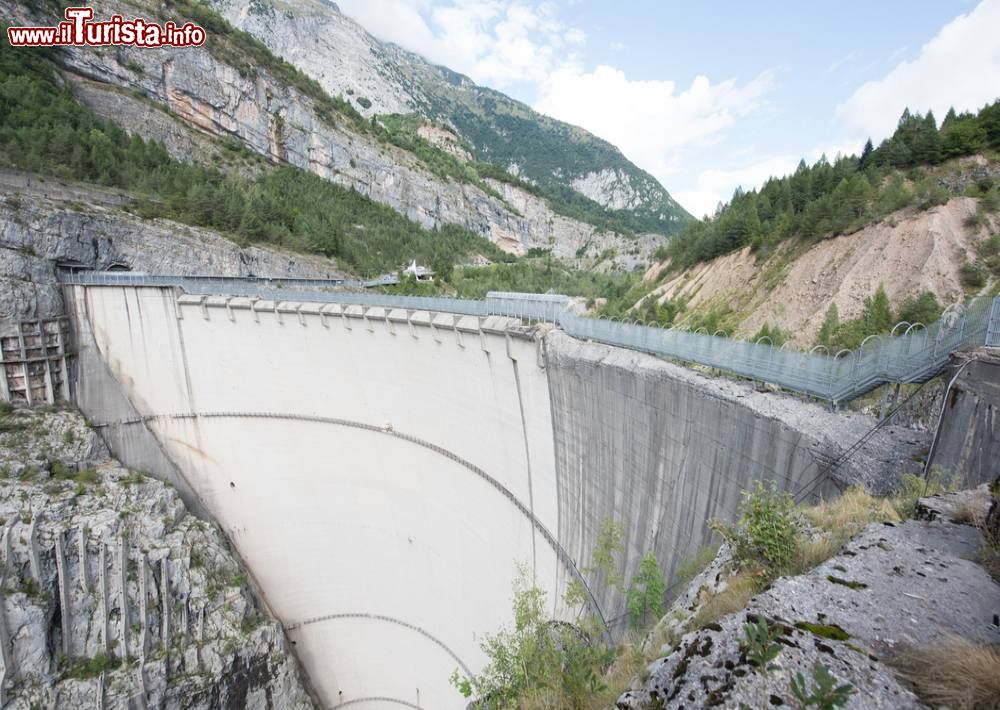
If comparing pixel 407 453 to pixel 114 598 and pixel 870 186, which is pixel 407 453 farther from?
pixel 870 186

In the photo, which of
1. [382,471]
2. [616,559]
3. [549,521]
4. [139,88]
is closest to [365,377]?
[382,471]

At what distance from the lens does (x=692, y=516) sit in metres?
7.75

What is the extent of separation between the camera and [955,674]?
6.72ft

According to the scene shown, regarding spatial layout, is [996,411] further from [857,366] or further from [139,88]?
[139,88]

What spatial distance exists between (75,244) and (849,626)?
3349cm

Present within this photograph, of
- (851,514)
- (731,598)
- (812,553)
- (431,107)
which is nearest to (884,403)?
(851,514)

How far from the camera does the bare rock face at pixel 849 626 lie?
7.34 feet

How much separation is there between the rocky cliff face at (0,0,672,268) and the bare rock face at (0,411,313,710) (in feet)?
131

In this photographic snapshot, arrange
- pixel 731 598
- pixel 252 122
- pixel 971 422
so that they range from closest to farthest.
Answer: pixel 731 598
pixel 971 422
pixel 252 122

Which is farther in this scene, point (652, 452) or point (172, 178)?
point (172, 178)

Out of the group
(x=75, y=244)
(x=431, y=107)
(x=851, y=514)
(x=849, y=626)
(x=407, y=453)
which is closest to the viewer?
(x=849, y=626)

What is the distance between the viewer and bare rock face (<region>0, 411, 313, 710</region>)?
16.8 m

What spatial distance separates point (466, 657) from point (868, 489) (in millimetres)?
16080

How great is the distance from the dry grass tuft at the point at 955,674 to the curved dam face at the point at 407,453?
355cm
